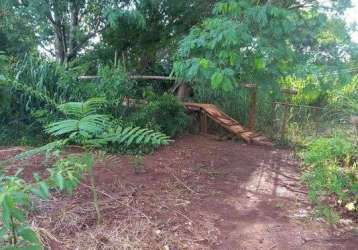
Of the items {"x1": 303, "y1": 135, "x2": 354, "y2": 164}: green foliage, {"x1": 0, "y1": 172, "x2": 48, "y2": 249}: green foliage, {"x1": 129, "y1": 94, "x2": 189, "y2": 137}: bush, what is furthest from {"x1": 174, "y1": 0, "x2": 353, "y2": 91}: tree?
{"x1": 0, "y1": 172, "x2": 48, "y2": 249}: green foliage

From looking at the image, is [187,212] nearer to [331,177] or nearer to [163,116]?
[331,177]

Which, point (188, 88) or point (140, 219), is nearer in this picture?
point (140, 219)

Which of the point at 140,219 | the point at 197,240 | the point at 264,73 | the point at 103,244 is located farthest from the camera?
the point at 264,73

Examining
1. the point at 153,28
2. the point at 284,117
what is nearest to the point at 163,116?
the point at 153,28

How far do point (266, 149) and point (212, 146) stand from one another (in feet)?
2.74

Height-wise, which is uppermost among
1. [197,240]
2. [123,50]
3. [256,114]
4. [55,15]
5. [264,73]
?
[55,15]

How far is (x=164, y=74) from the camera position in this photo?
7.00 m

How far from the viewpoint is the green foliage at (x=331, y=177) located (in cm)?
289

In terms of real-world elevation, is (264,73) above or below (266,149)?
above

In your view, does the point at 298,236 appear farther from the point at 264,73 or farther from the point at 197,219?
the point at 264,73

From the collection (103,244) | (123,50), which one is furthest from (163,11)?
(103,244)

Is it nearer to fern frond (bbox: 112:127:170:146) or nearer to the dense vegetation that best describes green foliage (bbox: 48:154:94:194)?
the dense vegetation

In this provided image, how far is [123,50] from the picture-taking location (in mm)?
5965

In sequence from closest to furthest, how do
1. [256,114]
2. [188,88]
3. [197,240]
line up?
[197,240] < [256,114] < [188,88]
